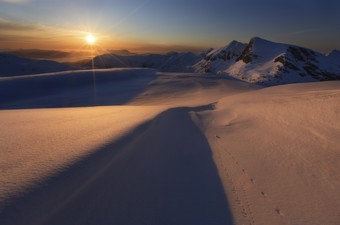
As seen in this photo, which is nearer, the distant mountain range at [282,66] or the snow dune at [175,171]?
the snow dune at [175,171]

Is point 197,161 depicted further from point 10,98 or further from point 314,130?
point 10,98

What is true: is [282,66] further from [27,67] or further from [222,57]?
[27,67]

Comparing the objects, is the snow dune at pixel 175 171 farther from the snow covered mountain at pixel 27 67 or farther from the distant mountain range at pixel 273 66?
the snow covered mountain at pixel 27 67

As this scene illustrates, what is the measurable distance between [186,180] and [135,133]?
1471 mm

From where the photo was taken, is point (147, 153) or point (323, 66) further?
point (323, 66)

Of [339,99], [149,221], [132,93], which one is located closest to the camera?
[149,221]

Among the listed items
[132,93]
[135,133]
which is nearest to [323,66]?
[132,93]

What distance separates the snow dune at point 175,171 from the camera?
175 centimetres

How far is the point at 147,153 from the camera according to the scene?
3037 millimetres

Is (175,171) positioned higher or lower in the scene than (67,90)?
higher

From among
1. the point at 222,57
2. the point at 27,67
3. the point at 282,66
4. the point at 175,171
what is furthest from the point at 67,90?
the point at 222,57

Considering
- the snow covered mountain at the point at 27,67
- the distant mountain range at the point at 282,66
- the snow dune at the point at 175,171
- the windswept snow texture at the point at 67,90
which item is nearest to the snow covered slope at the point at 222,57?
the distant mountain range at the point at 282,66

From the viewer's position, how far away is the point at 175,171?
2.71 m

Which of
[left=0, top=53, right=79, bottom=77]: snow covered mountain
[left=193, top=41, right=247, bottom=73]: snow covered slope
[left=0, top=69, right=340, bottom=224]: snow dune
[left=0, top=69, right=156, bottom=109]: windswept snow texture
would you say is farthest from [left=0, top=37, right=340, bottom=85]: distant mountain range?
[left=0, top=69, right=340, bottom=224]: snow dune
